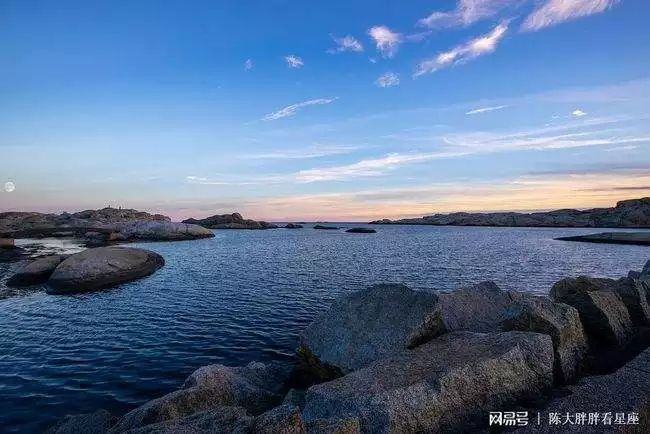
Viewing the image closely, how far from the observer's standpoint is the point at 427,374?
29.1 ft

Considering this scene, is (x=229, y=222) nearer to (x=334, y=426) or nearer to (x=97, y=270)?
(x=97, y=270)

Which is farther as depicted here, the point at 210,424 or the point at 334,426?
the point at 210,424

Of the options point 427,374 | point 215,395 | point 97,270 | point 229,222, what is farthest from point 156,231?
point 427,374

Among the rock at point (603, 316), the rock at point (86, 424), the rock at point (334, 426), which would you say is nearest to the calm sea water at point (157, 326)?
the rock at point (86, 424)

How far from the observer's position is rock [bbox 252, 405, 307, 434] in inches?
226

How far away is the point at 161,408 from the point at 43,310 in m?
21.7

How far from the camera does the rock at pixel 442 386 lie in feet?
25.5

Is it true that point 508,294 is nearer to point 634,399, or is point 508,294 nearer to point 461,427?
point 634,399

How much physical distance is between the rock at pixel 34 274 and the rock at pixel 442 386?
122ft

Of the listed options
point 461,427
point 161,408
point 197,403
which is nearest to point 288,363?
point 197,403

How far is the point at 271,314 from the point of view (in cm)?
2391

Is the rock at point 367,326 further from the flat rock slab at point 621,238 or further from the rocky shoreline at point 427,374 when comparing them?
the flat rock slab at point 621,238

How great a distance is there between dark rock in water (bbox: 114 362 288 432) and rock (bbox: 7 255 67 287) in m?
31.7

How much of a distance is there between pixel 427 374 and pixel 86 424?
9793 mm
